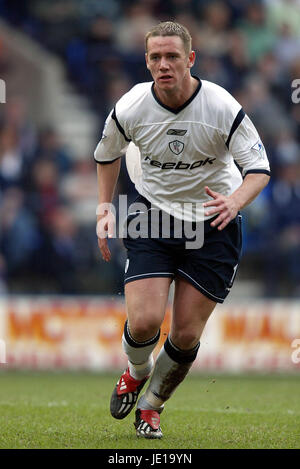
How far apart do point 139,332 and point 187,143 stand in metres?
1.28

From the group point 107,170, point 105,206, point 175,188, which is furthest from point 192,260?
point 107,170

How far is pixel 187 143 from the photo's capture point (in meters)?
5.70

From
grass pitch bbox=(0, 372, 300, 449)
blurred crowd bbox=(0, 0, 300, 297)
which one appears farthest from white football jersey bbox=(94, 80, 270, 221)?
blurred crowd bbox=(0, 0, 300, 297)

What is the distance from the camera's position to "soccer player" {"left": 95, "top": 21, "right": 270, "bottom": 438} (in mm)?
5617

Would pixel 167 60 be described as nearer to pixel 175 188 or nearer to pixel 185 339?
pixel 175 188

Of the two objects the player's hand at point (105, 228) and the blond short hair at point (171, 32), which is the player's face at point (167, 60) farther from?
the player's hand at point (105, 228)

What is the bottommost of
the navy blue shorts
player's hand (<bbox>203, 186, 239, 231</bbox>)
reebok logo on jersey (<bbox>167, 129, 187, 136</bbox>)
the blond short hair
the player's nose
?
the navy blue shorts

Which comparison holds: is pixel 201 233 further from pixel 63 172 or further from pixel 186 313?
pixel 63 172

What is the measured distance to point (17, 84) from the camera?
51.8ft

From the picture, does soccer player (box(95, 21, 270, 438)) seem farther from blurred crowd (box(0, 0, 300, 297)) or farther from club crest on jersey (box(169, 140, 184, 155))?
blurred crowd (box(0, 0, 300, 297))

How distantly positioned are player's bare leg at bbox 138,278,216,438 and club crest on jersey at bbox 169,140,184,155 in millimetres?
861
